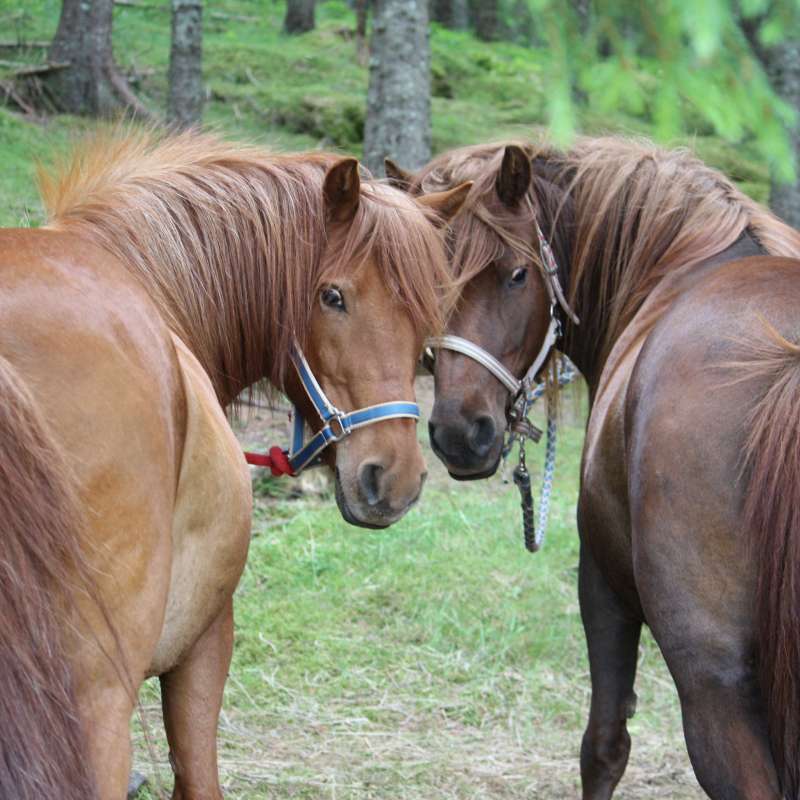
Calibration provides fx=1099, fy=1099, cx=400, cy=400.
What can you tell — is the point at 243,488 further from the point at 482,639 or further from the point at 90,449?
the point at 482,639

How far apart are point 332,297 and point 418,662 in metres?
2.42

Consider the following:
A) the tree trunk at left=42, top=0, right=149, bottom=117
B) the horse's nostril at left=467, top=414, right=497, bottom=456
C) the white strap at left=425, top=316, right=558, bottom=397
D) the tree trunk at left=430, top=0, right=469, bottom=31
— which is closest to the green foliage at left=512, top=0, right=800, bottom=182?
the white strap at left=425, top=316, right=558, bottom=397

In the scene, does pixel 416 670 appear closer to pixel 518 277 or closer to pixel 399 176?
pixel 518 277

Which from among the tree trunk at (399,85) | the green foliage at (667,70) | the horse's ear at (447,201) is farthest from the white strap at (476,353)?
the tree trunk at (399,85)

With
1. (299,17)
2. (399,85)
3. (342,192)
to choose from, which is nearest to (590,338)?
(342,192)

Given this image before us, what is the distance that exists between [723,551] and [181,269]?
143cm

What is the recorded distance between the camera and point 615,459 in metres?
2.82

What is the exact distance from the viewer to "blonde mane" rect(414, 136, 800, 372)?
323cm

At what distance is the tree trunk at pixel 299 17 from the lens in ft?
51.9

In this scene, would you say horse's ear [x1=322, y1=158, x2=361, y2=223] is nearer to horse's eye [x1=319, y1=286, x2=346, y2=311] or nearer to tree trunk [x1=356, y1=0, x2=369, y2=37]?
horse's eye [x1=319, y1=286, x2=346, y2=311]

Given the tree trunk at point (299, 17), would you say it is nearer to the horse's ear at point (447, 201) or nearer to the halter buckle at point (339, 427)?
the horse's ear at point (447, 201)

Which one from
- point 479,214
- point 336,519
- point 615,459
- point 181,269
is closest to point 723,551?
point 615,459

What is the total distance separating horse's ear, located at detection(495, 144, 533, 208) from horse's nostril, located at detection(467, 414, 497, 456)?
737 millimetres

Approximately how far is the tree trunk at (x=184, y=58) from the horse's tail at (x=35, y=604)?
22.1 ft
